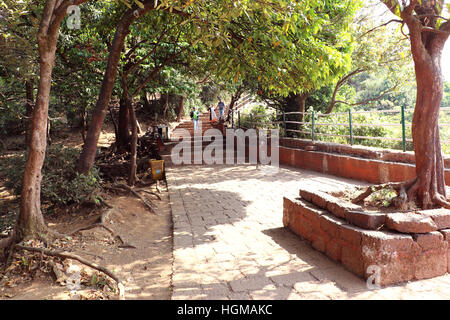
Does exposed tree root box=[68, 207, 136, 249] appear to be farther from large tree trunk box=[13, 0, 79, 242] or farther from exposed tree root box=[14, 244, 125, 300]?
exposed tree root box=[14, 244, 125, 300]

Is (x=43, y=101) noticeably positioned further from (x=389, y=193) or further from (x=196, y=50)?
(x=196, y=50)

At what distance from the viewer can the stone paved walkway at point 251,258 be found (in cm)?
331

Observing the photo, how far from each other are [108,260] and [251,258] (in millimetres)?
2127

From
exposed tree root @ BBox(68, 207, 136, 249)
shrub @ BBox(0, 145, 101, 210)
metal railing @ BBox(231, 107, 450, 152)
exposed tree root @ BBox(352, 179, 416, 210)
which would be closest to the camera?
exposed tree root @ BBox(352, 179, 416, 210)

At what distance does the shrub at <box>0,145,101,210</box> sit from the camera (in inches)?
260

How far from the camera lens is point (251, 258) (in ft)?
14.1

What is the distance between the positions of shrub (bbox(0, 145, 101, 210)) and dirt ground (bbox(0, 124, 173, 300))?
1.06 ft

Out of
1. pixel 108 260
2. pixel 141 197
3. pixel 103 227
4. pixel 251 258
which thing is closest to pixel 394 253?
pixel 251 258

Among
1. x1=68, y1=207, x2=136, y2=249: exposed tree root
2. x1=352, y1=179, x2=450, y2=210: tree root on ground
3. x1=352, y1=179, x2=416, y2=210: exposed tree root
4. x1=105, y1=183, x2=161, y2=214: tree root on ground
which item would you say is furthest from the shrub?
x1=352, y1=179, x2=450, y2=210: tree root on ground

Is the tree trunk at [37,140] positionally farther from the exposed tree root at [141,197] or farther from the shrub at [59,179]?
the exposed tree root at [141,197]

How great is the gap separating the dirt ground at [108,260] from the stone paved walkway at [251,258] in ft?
1.11

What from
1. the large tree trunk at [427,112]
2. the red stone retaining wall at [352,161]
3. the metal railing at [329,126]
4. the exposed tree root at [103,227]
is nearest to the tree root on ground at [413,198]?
the large tree trunk at [427,112]

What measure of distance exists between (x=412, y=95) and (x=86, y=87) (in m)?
36.1

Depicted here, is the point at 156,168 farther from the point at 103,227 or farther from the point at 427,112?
the point at 427,112
